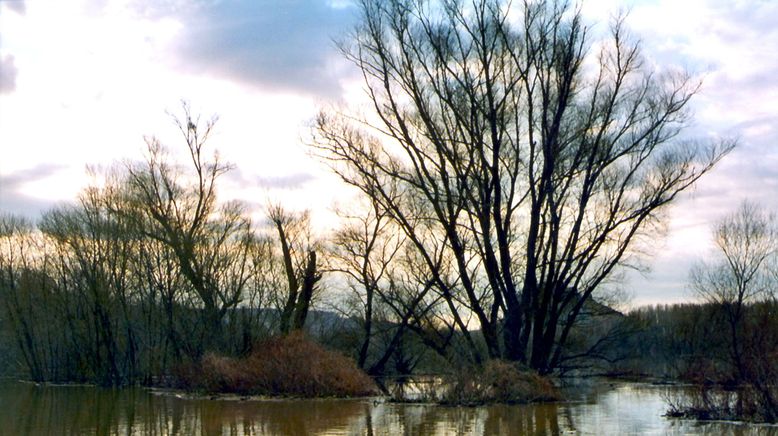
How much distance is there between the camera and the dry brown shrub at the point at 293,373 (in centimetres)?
3478

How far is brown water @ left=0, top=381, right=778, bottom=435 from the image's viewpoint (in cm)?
2166

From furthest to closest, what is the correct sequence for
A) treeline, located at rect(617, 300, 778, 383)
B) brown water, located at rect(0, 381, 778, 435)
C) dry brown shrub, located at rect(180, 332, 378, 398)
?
treeline, located at rect(617, 300, 778, 383), dry brown shrub, located at rect(180, 332, 378, 398), brown water, located at rect(0, 381, 778, 435)

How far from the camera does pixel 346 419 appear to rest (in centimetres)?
2516

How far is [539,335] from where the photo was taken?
3522cm

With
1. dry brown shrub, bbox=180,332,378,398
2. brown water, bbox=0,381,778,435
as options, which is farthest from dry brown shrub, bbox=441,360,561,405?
dry brown shrub, bbox=180,332,378,398

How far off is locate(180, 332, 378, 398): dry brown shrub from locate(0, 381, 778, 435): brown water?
1.53 m

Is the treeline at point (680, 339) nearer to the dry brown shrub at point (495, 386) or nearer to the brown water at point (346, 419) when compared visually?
the brown water at point (346, 419)

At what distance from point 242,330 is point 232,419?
2352 cm

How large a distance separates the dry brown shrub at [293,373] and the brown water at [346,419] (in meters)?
1.53

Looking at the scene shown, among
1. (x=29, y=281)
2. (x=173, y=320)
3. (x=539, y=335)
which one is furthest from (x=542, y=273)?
(x=29, y=281)

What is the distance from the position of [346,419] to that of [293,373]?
10.2 meters

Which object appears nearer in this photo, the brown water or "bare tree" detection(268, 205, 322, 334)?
the brown water

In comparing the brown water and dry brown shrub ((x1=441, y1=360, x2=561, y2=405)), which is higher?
dry brown shrub ((x1=441, y1=360, x2=561, y2=405))

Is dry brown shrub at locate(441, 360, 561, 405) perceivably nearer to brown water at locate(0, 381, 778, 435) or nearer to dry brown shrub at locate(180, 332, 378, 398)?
brown water at locate(0, 381, 778, 435)
